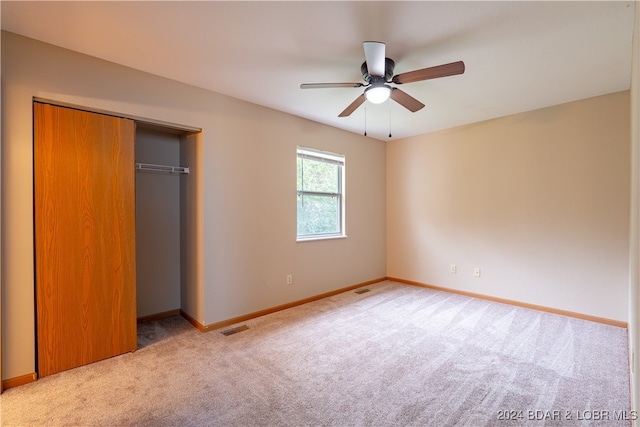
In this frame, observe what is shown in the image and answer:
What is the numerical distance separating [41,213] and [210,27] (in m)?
1.85

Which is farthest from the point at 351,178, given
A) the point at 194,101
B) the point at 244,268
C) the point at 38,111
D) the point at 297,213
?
the point at 38,111

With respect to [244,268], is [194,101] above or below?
above

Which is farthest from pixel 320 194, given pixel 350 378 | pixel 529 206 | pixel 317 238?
pixel 529 206

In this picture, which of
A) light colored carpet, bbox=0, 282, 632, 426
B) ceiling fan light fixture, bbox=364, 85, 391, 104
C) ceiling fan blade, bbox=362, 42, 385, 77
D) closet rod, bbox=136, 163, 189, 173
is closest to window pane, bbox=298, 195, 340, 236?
light colored carpet, bbox=0, 282, 632, 426

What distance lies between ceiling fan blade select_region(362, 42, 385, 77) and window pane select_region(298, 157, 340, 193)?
1983mm

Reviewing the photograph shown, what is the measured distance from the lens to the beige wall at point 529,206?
3162 millimetres

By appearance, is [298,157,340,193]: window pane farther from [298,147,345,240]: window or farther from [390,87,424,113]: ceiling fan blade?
[390,87,424,113]: ceiling fan blade

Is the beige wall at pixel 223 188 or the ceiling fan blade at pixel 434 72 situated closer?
the ceiling fan blade at pixel 434 72

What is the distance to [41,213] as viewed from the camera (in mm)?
2158

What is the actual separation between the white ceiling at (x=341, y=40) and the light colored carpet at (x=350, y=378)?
250 cm

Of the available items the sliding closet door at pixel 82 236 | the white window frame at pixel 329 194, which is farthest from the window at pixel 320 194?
the sliding closet door at pixel 82 236

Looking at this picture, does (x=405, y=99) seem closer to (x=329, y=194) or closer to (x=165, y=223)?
(x=329, y=194)

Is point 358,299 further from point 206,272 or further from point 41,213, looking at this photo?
point 41,213

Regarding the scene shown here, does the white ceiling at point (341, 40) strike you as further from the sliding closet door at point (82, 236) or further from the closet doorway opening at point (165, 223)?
the closet doorway opening at point (165, 223)
